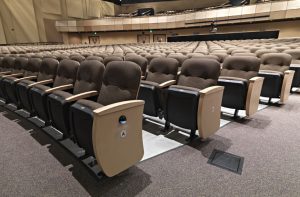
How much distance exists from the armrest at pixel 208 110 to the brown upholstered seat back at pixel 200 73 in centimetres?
21

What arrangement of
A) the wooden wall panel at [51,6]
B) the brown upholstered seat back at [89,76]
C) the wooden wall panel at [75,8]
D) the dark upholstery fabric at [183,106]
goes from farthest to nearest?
the wooden wall panel at [75,8], the wooden wall panel at [51,6], the brown upholstered seat back at [89,76], the dark upholstery fabric at [183,106]

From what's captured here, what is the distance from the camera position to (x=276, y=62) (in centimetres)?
302

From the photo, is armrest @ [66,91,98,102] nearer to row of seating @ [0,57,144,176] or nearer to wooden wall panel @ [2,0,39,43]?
row of seating @ [0,57,144,176]

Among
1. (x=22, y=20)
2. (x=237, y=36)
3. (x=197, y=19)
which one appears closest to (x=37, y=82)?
(x=237, y=36)

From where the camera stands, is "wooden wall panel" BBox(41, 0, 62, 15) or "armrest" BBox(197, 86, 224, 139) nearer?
"armrest" BBox(197, 86, 224, 139)

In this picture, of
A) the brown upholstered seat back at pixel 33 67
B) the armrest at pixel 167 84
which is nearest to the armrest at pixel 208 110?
the armrest at pixel 167 84

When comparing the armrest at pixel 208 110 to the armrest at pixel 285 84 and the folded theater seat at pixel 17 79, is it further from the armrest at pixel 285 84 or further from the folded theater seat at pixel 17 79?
the folded theater seat at pixel 17 79

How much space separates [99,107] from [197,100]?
882 mm

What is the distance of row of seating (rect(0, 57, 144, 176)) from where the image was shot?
124cm

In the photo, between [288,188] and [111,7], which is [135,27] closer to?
[111,7]

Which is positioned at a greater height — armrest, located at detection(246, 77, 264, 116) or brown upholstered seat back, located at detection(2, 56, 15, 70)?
brown upholstered seat back, located at detection(2, 56, 15, 70)

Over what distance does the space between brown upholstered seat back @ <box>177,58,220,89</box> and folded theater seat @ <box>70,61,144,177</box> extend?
2.57 feet

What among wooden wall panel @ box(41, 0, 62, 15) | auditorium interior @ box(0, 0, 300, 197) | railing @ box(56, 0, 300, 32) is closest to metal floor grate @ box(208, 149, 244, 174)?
auditorium interior @ box(0, 0, 300, 197)

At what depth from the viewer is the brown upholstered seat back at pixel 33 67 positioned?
300cm
